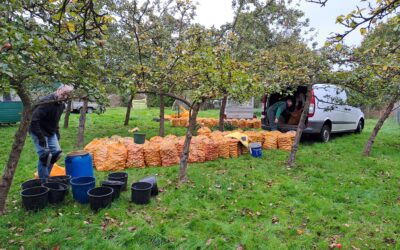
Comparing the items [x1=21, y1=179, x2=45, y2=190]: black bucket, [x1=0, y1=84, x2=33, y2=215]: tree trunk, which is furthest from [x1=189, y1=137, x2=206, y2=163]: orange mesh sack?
[x1=0, y1=84, x2=33, y2=215]: tree trunk

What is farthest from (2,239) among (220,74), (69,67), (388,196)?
(388,196)

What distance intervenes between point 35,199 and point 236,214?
271cm

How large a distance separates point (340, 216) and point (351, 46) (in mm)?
4102

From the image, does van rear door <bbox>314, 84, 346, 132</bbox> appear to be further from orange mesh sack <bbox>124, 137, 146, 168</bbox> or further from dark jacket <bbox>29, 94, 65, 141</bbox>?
dark jacket <bbox>29, 94, 65, 141</bbox>

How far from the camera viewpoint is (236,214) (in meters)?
4.23

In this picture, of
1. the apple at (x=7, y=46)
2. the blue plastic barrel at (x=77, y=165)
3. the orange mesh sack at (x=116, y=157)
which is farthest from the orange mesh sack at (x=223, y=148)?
the apple at (x=7, y=46)

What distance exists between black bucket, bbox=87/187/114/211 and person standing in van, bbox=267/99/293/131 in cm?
608

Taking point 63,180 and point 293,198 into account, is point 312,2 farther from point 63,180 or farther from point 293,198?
point 63,180

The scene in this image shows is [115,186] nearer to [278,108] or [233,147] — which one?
[233,147]

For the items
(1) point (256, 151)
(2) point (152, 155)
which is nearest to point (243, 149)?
(1) point (256, 151)

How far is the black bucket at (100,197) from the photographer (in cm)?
414

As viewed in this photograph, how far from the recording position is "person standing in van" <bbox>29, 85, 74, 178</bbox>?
15.6 ft

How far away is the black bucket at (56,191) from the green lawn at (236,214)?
122 mm

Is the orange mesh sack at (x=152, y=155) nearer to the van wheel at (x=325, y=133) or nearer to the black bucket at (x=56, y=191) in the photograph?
the black bucket at (x=56, y=191)
